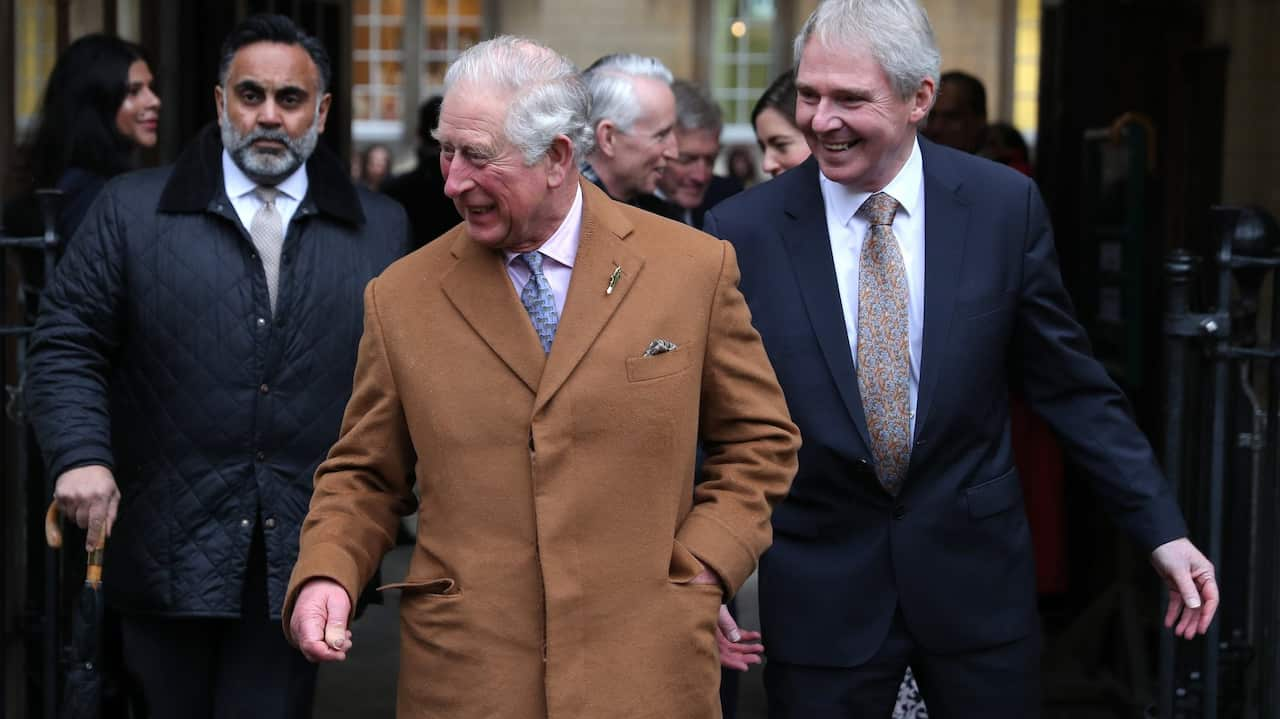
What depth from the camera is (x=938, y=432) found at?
3.53 metres

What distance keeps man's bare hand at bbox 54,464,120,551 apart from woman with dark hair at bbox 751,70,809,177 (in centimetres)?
210

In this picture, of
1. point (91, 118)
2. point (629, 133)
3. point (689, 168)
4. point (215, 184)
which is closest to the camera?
point (215, 184)

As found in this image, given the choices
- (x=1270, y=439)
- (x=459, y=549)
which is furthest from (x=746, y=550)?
(x=1270, y=439)

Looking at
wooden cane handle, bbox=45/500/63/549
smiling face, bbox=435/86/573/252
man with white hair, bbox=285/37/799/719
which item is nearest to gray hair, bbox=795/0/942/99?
man with white hair, bbox=285/37/799/719

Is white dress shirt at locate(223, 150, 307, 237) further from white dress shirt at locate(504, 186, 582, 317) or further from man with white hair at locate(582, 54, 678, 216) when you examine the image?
Answer: white dress shirt at locate(504, 186, 582, 317)

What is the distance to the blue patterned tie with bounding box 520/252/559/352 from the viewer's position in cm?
309

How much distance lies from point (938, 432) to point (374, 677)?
401 cm

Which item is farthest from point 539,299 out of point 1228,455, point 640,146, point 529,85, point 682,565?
point 1228,455

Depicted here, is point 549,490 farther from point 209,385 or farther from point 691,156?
point 691,156

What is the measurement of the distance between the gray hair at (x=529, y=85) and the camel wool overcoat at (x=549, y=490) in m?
0.19

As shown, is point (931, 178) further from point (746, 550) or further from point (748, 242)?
point (746, 550)

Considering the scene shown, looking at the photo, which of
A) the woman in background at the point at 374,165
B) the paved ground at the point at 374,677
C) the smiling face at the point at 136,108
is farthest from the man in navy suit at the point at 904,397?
the woman in background at the point at 374,165

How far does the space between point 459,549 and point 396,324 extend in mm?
379

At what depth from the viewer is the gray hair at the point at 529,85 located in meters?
2.96
